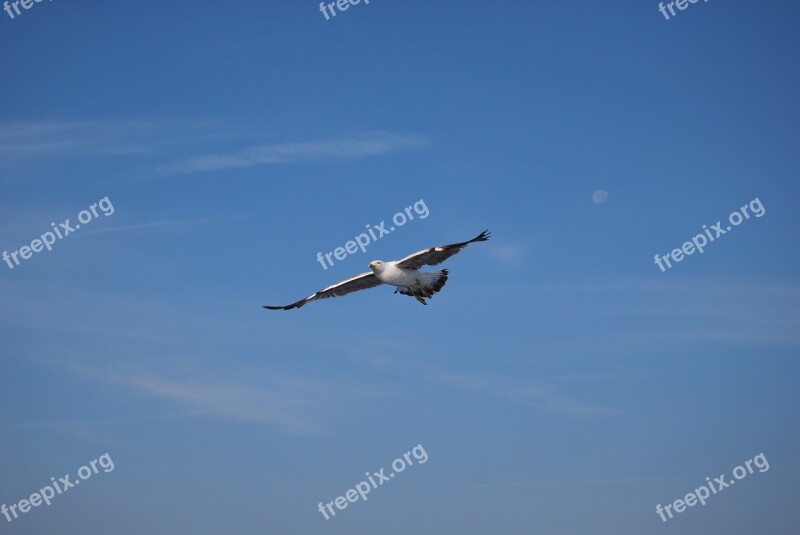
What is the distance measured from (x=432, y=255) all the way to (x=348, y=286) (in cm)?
502

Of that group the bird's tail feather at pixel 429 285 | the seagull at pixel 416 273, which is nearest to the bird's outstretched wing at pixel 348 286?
the seagull at pixel 416 273

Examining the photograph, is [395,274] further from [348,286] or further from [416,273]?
[348,286]

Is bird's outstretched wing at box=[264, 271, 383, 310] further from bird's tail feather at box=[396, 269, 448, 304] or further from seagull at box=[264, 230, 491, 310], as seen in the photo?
bird's tail feather at box=[396, 269, 448, 304]

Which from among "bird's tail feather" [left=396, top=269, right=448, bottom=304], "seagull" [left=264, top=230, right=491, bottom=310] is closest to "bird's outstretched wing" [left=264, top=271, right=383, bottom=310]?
"seagull" [left=264, top=230, right=491, bottom=310]

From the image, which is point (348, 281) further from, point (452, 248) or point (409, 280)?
point (452, 248)

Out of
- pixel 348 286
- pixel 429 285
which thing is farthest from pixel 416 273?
pixel 348 286

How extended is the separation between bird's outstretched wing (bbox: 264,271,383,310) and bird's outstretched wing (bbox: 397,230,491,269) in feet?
7.33

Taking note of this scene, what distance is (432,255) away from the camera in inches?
1353

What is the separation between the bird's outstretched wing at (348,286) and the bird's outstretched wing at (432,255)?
7.33 feet

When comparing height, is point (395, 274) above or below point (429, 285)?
above

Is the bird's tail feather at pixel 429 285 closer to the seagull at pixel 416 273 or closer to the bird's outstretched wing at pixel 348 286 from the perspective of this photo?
the seagull at pixel 416 273

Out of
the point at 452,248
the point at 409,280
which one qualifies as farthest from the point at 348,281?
the point at 452,248

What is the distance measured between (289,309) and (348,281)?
3946mm

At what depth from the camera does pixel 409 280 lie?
3556 cm
